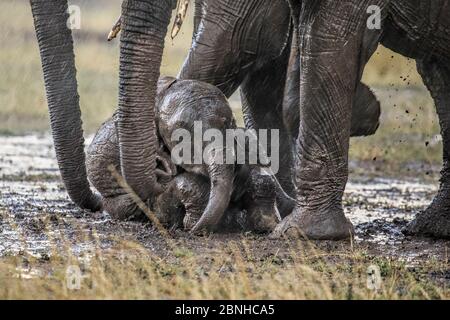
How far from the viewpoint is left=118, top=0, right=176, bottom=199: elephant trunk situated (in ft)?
24.7

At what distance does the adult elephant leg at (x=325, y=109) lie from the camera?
Result: 8477mm

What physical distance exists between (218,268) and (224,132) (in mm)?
1680

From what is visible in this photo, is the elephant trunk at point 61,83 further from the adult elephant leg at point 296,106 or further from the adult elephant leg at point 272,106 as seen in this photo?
the adult elephant leg at point 272,106

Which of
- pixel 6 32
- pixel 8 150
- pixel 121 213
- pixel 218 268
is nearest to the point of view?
pixel 218 268

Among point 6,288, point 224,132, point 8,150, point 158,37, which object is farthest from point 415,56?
point 8,150

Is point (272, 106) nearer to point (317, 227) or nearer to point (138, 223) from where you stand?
point (138, 223)

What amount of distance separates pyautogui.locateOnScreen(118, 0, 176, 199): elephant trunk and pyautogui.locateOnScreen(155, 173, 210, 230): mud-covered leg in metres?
0.93

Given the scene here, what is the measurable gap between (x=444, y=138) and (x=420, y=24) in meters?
1.07

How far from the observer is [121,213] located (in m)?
9.54

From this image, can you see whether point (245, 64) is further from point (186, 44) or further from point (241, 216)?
point (186, 44)

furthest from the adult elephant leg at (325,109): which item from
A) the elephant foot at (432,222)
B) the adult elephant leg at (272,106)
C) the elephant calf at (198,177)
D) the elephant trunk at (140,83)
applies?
the adult elephant leg at (272,106)

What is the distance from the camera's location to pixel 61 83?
343 inches

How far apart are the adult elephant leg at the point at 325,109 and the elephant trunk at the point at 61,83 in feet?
4.76

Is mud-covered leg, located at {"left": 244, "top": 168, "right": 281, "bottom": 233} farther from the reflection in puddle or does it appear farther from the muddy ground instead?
the reflection in puddle
